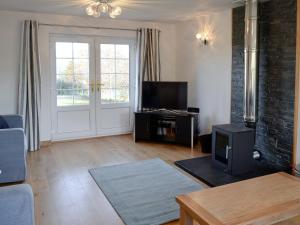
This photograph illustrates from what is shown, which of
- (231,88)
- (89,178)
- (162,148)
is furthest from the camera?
(162,148)

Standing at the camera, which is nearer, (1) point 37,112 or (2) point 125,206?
(2) point 125,206

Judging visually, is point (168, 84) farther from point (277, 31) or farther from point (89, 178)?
point (89, 178)

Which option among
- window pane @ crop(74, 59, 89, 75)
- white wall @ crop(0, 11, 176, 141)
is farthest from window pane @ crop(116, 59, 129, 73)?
window pane @ crop(74, 59, 89, 75)

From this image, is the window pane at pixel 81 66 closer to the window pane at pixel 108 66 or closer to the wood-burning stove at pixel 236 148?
the window pane at pixel 108 66

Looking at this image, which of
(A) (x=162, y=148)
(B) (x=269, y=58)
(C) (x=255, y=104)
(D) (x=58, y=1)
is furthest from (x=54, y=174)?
(B) (x=269, y=58)

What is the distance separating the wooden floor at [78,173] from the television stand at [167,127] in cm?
18

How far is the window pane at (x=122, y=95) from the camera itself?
5883 mm

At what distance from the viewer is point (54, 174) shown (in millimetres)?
3789

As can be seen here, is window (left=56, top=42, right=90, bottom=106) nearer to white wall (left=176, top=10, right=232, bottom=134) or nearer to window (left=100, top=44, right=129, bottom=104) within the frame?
window (left=100, top=44, right=129, bottom=104)

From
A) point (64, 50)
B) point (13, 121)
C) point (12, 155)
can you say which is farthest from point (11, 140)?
point (64, 50)

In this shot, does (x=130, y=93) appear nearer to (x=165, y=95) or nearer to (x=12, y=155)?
(x=165, y=95)

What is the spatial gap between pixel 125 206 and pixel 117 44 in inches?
144

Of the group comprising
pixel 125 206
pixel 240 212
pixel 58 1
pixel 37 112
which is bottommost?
pixel 125 206

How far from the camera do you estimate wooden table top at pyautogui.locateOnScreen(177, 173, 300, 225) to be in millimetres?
1919
